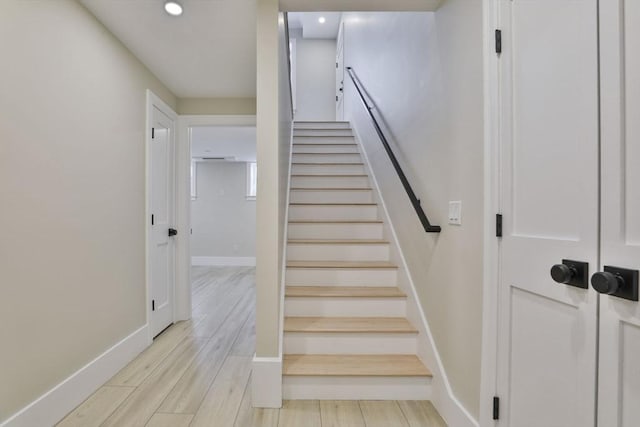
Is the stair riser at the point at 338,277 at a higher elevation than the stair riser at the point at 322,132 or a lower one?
lower

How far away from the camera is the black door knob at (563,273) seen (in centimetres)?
93

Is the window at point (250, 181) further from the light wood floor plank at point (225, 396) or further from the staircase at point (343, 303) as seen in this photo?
the light wood floor plank at point (225, 396)

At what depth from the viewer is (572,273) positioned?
36.5 inches

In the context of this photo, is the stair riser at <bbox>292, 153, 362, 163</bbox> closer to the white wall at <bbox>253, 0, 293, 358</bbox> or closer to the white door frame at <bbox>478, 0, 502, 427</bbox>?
the white wall at <bbox>253, 0, 293, 358</bbox>

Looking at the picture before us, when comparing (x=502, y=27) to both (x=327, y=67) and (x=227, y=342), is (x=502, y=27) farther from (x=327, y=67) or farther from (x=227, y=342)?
(x=327, y=67)

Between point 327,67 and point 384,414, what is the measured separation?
6.68 meters

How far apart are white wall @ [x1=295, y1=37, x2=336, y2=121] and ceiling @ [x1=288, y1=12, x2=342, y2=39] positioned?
0.20m

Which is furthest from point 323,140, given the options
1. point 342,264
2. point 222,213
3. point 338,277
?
point 222,213

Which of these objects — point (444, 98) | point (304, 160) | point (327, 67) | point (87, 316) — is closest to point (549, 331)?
point (444, 98)

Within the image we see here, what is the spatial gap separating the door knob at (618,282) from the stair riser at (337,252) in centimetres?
193

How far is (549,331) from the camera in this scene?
1040 millimetres

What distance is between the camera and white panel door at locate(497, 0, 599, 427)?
0.90 metres

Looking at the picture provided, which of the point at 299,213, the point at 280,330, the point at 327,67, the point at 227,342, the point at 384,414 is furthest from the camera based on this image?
the point at 327,67

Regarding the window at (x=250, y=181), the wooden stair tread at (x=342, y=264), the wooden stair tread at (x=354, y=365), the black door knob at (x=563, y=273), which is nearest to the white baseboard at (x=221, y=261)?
the window at (x=250, y=181)
